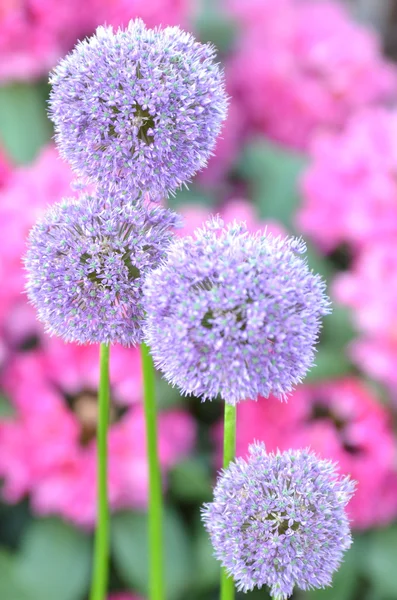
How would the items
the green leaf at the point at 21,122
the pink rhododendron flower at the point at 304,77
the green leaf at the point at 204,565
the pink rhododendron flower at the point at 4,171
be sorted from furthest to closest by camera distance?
1. the pink rhododendron flower at the point at 304,77
2. the green leaf at the point at 21,122
3. the pink rhododendron flower at the point at 4,171
4. the green leaf at the point at 204,565

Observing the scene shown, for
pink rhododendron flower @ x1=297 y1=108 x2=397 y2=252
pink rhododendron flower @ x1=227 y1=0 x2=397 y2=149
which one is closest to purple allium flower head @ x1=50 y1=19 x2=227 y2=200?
pink rhododendron flower @ x1=297 y1=108 x2=397 y2=252

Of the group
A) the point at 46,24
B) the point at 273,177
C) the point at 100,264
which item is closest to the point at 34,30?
the point at 46,24

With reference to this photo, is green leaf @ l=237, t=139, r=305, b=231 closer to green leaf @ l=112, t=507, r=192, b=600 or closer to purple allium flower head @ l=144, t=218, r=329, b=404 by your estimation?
green leaf @ l=112, t=507, r=192, b=600

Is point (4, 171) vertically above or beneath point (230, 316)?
above

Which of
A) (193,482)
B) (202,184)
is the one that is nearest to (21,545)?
(193,482)

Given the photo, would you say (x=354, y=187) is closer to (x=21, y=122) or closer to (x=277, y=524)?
(x=21, y=122)

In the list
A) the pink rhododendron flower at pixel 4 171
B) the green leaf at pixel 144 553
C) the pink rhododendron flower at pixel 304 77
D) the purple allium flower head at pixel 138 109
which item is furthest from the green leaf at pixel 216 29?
the purple allium flower head at pixel 138 109

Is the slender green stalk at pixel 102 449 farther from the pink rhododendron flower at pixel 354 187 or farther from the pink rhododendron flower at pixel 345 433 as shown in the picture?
the pink rhododendron flower at pixel 354 187
